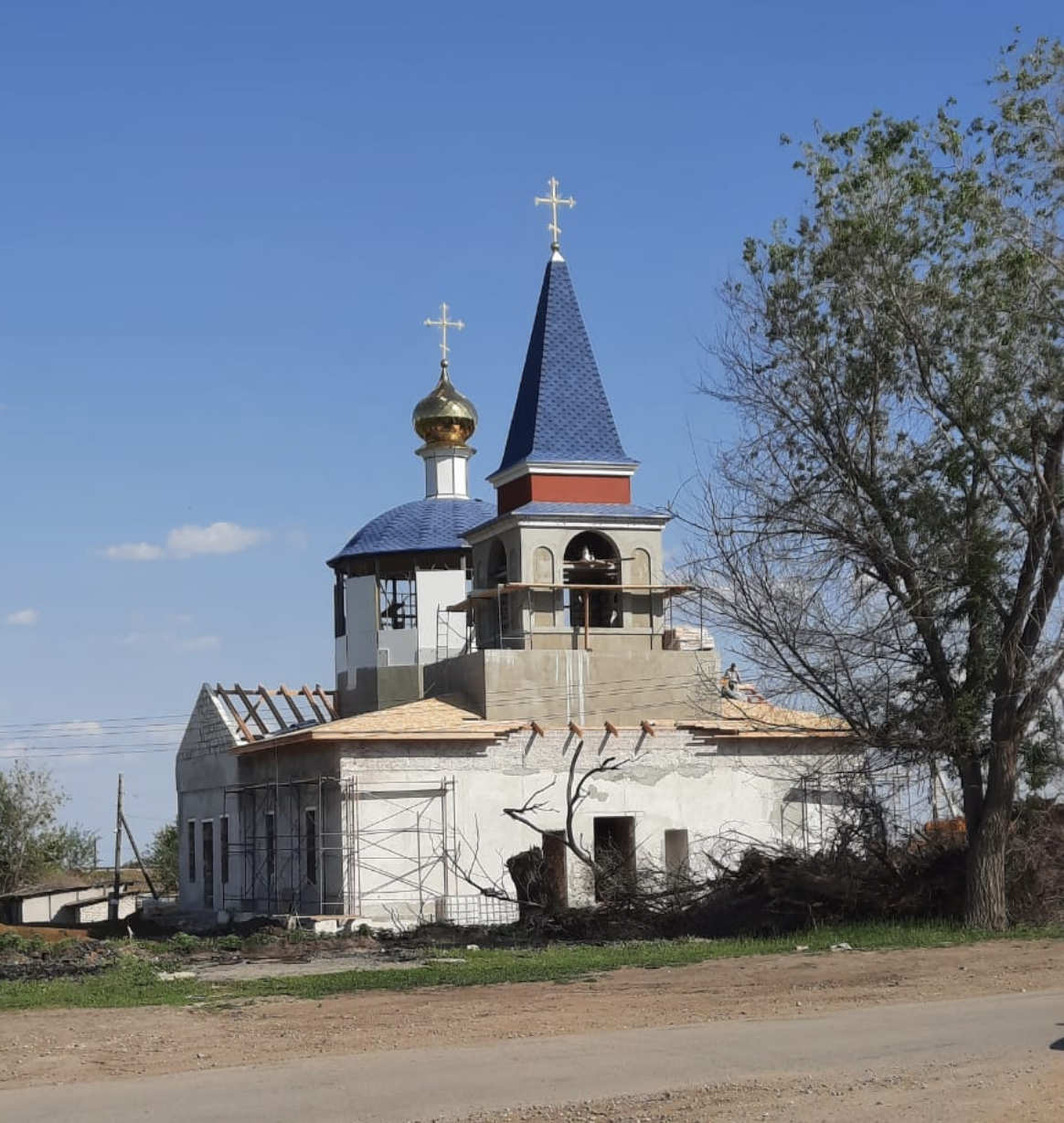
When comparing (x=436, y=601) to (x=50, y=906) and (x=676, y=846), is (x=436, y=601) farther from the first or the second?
(x=50, y=906)

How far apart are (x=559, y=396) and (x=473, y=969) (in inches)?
674

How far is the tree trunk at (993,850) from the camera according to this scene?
22.4 m

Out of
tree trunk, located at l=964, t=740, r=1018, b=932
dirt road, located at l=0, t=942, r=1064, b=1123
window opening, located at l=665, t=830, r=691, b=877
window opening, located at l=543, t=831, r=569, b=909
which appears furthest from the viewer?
window opening, located at l=665, t=830, r=691, b=877

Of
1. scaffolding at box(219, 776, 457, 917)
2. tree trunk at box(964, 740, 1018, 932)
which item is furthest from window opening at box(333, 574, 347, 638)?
tree trunk at box(964, 740, 1018, 932)

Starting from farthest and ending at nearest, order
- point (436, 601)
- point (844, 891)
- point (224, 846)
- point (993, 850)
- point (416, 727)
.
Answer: point (436, 601), point (224, 846), point (416, 727), point (844, 891), point (993, 850)

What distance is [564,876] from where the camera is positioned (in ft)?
97.5

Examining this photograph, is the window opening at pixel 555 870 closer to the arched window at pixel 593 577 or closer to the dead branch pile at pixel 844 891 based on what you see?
the dead branch pile at pixel 844 891

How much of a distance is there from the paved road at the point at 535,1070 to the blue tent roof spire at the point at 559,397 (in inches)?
832

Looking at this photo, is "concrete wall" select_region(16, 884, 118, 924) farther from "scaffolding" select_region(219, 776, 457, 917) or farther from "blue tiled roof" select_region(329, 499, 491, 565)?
"scaffolding" select_region(219, 776, 457, 917)

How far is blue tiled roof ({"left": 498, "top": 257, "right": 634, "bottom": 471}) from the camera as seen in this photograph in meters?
34.1

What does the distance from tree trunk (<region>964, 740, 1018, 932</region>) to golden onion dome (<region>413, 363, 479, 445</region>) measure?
2196 cm

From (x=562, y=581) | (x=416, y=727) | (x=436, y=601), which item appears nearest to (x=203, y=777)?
(x=436, y=601)

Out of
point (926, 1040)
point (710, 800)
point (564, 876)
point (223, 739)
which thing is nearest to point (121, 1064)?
point (926, 1040)

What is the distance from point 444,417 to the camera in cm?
4206
